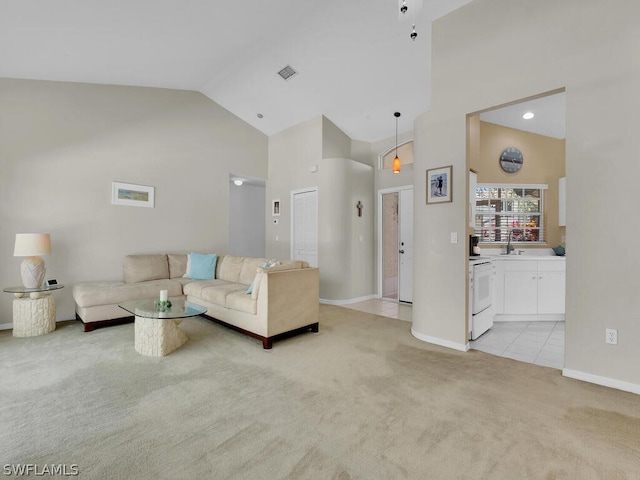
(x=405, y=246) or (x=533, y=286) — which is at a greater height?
(x=405, y=246)

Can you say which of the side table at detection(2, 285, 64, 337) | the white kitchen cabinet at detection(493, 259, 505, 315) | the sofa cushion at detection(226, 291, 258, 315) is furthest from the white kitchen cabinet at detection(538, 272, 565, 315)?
the side table at detection(2, 285, 64, 337)

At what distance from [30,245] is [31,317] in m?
0.82

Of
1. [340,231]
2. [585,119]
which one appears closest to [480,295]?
[585,119]

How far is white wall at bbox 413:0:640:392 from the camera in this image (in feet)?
7.61

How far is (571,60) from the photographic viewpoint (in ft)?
8.34

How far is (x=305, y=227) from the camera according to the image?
228 inches

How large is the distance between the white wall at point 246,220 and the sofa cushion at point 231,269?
9.03 feet

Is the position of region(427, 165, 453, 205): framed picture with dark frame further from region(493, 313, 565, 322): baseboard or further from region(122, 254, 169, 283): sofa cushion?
region(122, 254, 169, 283): sofa cushion

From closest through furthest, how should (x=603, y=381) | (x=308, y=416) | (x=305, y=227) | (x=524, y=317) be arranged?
1. (x=308, y=416)
2. (x=603, y=381)
3. (x=524, y=317)
4. (x=305, y=227)

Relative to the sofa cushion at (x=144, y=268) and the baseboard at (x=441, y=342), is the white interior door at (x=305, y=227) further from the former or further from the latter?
the baseboard at (x=441, y=342)

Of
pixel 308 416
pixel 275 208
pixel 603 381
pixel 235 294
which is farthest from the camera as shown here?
pixel 275 208

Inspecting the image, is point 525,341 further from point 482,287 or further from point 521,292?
point 521,292

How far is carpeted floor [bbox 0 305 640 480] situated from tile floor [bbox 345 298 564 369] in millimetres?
257

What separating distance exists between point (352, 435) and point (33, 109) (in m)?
5.22
